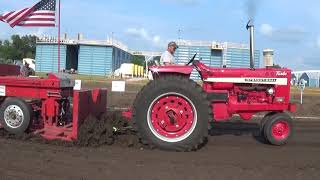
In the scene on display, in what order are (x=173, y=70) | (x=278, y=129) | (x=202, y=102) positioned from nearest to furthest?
(x=202, y=102)
(x=173, y=70)
(x=278, y=129)

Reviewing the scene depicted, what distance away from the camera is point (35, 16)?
493 inches

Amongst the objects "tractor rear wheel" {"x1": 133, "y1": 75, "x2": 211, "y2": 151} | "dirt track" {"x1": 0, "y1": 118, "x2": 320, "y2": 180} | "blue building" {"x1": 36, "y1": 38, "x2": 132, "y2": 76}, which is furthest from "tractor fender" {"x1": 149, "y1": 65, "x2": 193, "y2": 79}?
"blue building" {"x1": 36, "y1": 38, "x2": 132, "y2": 76}

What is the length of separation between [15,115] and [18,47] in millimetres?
89399

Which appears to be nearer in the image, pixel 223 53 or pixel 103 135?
pixel 103 135

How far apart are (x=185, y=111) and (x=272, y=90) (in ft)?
5.63

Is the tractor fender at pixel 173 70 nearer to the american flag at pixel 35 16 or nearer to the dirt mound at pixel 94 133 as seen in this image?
the dirt mound at pixel 94 133

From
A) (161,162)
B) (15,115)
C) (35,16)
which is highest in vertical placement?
(35,16)

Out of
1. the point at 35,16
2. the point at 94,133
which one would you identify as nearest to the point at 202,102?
the point at 94,133

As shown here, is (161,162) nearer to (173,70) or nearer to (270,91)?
(173,70)

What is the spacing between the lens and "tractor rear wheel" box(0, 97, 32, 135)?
29.2 ft

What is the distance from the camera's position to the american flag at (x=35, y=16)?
12250 millimetres

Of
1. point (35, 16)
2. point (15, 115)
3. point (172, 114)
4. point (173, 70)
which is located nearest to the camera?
point (172, 114)

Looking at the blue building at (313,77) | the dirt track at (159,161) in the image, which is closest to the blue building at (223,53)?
the blue building at (313,77)

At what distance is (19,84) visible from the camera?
916 centimetres
